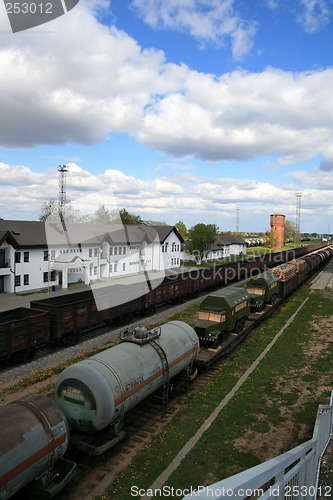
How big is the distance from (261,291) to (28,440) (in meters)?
24.1

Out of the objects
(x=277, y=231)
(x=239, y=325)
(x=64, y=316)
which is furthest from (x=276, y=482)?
(x=277, y=231)

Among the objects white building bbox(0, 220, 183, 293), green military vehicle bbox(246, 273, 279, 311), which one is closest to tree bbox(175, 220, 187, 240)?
white building bbox(0, 220, 183, 293)

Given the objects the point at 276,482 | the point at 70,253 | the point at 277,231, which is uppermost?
the point at 277,231

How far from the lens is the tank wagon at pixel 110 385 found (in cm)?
1004

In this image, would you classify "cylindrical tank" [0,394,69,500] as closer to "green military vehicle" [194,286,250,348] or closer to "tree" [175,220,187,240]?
"green military vehicle" [194,286,250,348]

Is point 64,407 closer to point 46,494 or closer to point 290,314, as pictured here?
point 46,494

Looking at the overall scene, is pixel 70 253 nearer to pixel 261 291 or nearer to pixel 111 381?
pixel 261 291

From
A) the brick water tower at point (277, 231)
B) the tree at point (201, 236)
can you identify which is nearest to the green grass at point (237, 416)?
the tree at point (201, 236)

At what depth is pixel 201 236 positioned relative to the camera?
227ft

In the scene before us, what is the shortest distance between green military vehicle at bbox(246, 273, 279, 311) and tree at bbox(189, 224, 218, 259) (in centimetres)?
3784

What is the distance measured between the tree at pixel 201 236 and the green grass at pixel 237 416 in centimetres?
4708

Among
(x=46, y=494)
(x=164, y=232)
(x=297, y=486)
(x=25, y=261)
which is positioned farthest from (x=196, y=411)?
(x=164, y=232)

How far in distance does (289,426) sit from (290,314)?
63.3 ft

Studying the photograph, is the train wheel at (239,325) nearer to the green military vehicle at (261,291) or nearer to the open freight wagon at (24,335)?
the green military vehicle at (261,291)
